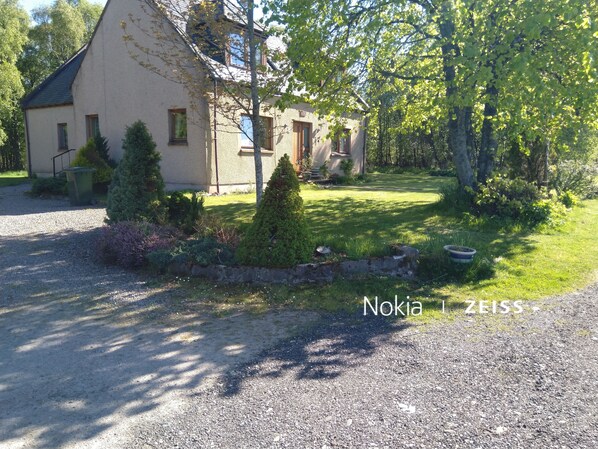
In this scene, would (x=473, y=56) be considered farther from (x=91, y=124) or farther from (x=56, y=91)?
(x=56, y=91)

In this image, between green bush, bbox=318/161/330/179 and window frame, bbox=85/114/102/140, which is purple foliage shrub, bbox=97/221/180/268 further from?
green bush, bbox=318/161/330/179

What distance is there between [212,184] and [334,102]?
20.4 feet

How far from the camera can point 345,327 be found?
5004mm

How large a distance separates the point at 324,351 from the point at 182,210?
5317mm

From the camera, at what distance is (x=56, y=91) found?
69.8 feet

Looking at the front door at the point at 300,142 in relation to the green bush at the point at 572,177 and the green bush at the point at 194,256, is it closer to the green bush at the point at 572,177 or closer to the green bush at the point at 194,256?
the green bush at the point at 572,177

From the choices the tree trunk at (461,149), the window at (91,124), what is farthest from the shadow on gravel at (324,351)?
the window at (91,124)

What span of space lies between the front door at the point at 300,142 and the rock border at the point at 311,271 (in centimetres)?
1336

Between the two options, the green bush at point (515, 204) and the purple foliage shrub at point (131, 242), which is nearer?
the purple foliage shrub at point (131, 242)

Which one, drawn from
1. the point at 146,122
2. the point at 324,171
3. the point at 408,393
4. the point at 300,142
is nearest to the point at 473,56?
the point at 408,393

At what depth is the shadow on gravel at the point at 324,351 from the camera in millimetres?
3910

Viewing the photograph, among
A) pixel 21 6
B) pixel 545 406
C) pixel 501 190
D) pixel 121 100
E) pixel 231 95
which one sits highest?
pixel 21 6

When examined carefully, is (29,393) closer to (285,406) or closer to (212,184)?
(285,406)

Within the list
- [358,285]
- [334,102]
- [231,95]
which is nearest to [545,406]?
[358,285]
